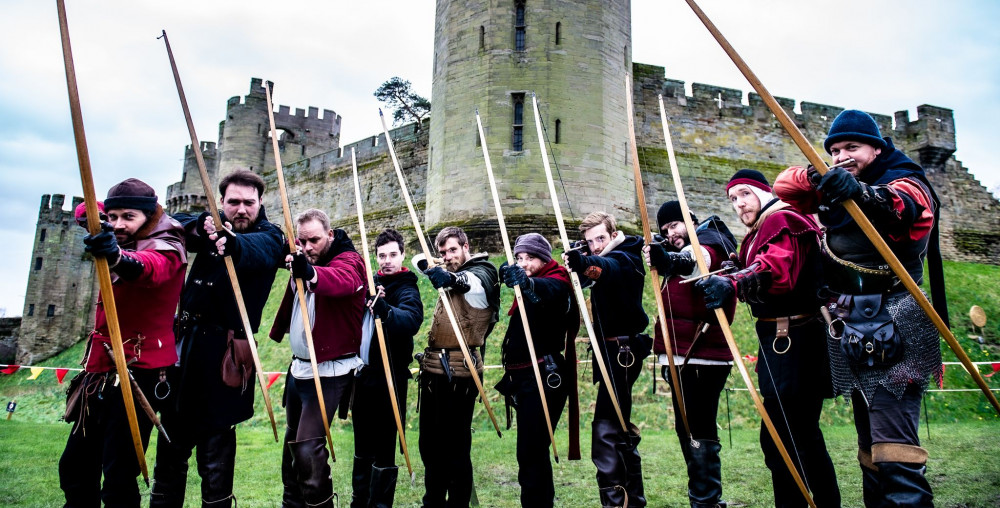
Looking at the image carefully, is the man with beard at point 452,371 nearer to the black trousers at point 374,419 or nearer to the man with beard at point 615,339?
the black trousers at point 374,419

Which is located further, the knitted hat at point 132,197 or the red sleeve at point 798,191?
the knitted hat at point 132,197

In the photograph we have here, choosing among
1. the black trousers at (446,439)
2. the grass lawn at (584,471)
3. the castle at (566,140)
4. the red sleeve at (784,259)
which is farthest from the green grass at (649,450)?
the castle at (566,140)

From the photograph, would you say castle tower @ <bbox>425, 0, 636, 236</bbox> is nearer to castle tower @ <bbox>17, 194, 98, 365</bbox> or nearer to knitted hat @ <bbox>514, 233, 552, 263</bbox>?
knitted hat @ <bbox>514, 233, 552, 263</bbox>

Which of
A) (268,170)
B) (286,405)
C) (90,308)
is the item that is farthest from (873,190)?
(90,308)

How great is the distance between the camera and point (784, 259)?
120 inches

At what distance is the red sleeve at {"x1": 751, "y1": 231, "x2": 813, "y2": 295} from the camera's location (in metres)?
3.01

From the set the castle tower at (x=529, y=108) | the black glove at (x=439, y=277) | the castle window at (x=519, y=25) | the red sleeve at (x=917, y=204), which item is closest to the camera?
the red sleeve at (x=917, y=204)

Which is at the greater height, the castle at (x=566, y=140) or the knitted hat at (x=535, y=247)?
the castle at (x=566, y=140)

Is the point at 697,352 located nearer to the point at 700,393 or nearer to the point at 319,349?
the point at 700,393

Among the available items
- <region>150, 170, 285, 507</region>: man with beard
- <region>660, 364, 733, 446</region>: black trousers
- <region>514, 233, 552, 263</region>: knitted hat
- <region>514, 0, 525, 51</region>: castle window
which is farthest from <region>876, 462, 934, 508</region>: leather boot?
<region>514, 0, 525, 51</region>: castle window

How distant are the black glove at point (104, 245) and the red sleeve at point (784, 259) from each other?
2.80 meters

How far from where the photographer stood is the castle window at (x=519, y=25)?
15773 millimetres

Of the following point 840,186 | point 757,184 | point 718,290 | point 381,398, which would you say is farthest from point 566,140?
point 840,186

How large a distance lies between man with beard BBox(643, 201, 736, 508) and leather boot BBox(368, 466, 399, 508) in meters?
1.79
